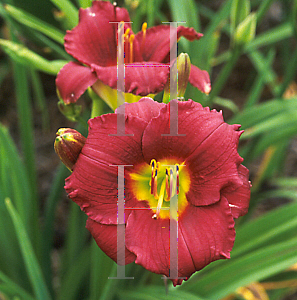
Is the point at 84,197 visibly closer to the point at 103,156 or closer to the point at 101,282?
the point at 103,156

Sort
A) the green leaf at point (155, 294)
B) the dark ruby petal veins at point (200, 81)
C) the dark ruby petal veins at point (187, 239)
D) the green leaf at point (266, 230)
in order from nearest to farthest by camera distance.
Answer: the dark ruby petal veins at point (187, 239)
the dark ruby petal veins at point (200, 81)
the green leaf at point (155, 294)
the green leaf at point (266, 230)

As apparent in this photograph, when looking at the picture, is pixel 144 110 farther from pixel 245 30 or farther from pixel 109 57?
pixel 245 30

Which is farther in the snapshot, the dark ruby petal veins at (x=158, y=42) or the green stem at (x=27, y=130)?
the green stem at (x=27, y=130)

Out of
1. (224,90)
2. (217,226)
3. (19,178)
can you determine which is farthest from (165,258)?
(224,90)

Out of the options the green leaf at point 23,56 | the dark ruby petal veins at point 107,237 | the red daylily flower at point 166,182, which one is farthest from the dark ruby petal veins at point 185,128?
the green leaf at point 23,56

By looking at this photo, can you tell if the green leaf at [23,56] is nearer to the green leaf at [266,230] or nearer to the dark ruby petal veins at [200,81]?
the dark ruby petal veins at [200,81]

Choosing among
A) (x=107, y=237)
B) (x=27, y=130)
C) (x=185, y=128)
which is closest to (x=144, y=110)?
(x=185, y=128)
